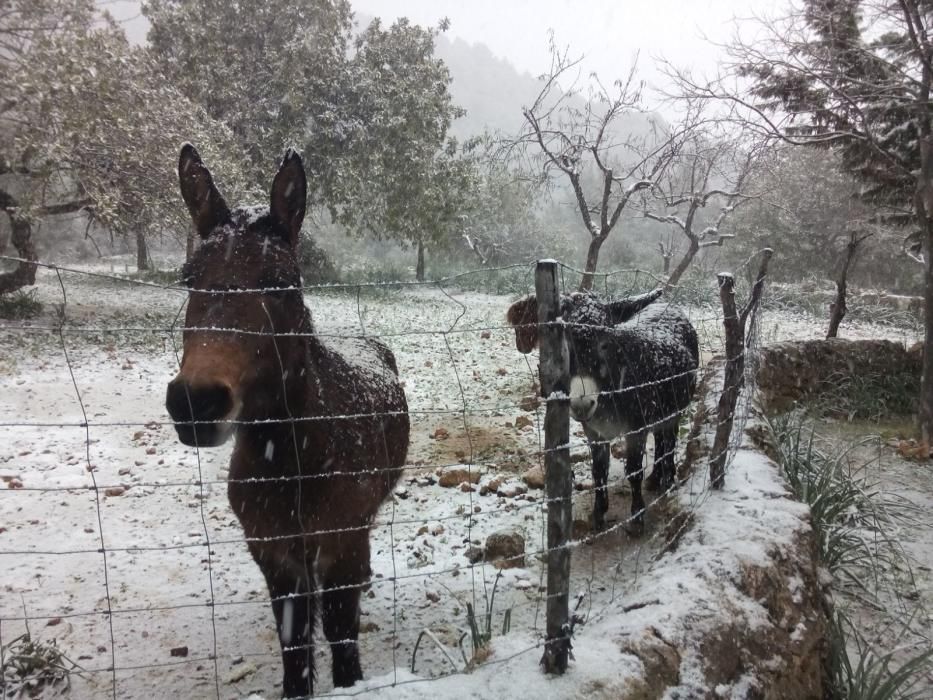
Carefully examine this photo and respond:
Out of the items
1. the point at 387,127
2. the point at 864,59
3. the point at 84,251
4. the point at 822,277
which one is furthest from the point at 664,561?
the point at 84,251

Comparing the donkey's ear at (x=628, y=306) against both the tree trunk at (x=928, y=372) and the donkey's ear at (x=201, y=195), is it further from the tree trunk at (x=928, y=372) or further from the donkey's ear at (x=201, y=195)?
the tree trunk at (x=928, y=372)

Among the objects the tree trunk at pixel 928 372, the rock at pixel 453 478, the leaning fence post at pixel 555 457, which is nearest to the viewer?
the leaning fence post at pixel 555 457

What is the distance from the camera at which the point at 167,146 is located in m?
9.08

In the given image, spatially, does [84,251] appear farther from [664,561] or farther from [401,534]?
[664,561]

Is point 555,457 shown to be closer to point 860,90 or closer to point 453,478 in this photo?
point 453,478

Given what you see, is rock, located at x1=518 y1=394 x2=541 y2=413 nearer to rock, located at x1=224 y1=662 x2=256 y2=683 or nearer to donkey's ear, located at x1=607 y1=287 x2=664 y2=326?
donkey's ear, located at x1=607 y1=287 x2=664 y2=326

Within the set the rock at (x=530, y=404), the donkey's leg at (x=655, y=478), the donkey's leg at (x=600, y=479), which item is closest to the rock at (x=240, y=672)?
the rock at (x=530, y=404)

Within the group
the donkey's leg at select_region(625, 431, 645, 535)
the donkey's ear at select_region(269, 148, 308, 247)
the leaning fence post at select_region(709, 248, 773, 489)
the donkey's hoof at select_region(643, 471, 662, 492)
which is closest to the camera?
the donkey's ear at select_region(269, 148, 308, 247)

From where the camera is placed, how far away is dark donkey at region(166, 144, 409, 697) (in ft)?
5.08

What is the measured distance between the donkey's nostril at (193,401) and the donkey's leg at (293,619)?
97 cm

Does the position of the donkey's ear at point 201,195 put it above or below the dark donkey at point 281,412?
above

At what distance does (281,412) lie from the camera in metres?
1.89

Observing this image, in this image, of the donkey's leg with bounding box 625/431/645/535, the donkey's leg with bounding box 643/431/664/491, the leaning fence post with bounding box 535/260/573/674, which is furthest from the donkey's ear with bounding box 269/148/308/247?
the donkey's leg with bounding box 643/431/664/491

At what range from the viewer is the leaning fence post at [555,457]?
1.67 meters
